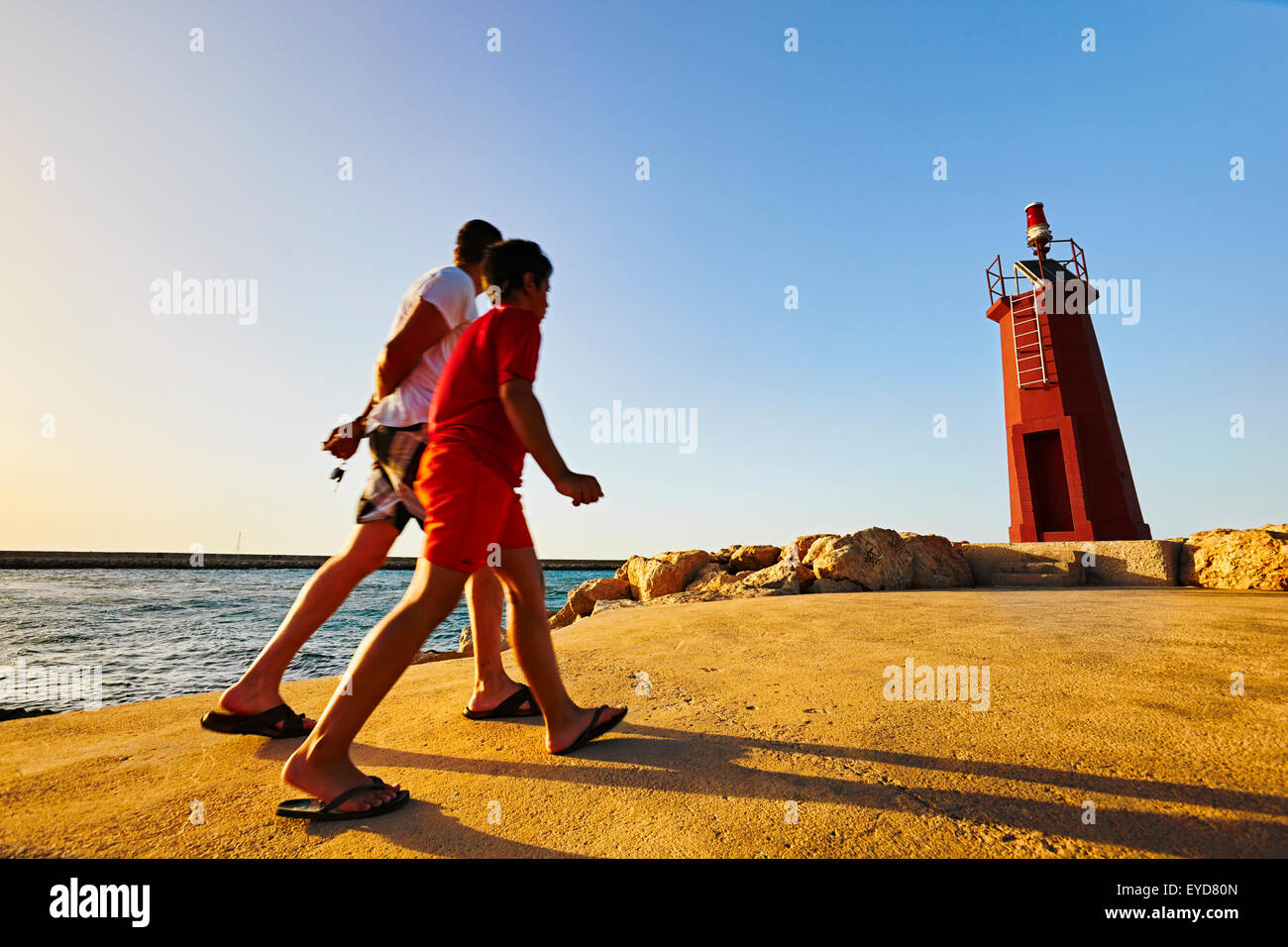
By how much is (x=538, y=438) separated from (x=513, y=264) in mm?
755

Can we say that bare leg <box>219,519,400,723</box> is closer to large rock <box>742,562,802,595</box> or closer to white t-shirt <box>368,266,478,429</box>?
white t-shirt <box>368,266,478,429</box>

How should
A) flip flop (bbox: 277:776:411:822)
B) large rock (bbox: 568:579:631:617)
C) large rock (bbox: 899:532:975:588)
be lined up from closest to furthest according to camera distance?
flip flop (bbox: 277:776:411:822), large rock (bbox: 899:532:975:588), large rock (bbox: 568:579:631:617)

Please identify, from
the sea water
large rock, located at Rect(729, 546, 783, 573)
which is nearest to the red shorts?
the sea water

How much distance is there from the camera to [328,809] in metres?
1.60

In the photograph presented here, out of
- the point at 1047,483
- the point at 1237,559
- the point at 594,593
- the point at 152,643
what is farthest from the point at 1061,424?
the point at 152,643

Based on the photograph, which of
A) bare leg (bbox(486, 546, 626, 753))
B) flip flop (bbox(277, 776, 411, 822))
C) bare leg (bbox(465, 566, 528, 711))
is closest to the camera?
flip flop (bbox(277, 776, 411, 822))

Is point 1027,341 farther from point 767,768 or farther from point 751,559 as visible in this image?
point 767,768

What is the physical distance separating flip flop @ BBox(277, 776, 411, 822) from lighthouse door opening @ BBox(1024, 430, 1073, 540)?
14688mm

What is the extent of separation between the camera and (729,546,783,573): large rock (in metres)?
9.30

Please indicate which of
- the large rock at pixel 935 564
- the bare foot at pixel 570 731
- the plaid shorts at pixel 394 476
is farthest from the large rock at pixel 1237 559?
the plaid shorts at pixel 394 476
